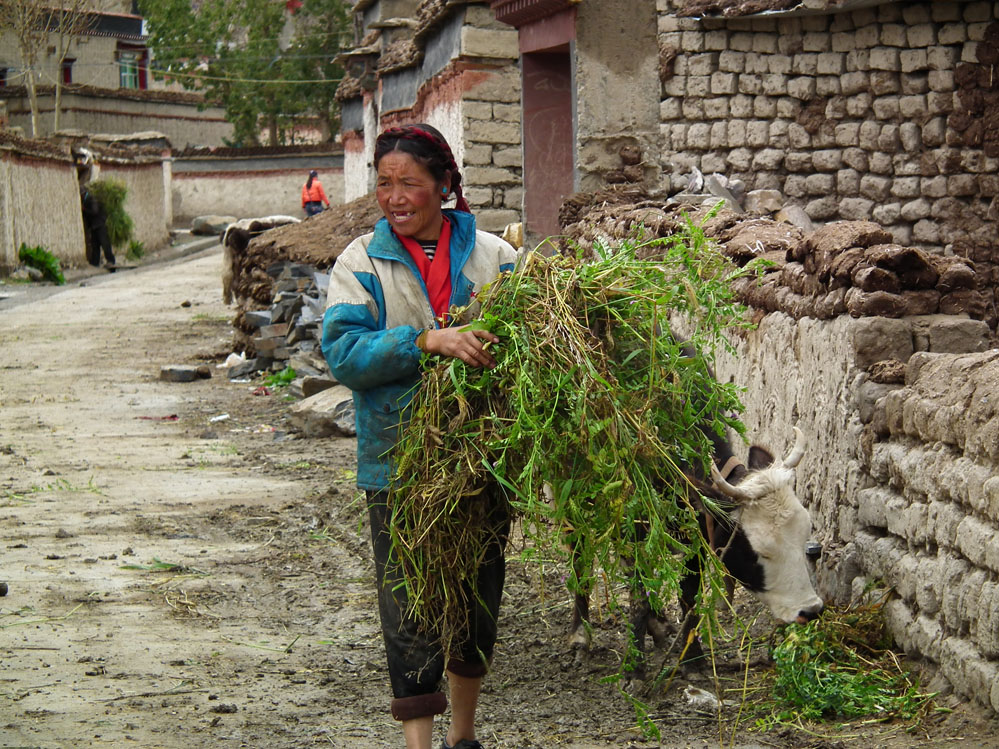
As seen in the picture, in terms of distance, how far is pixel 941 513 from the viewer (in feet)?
11.5

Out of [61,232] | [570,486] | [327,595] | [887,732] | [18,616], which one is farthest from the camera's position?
[61,232]

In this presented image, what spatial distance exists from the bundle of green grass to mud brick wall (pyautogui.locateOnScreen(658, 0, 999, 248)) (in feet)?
21.6

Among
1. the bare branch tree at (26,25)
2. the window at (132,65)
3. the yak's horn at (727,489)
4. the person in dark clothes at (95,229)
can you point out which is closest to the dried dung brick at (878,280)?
the yak's horn at (727,489)

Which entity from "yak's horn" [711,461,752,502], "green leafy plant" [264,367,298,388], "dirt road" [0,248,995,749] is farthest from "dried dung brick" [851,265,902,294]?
"green leafy plant" [264,367,298,388]

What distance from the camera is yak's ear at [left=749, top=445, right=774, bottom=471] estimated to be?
157 inches

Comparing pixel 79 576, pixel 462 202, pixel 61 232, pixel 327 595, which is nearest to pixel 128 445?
pixel 79 576

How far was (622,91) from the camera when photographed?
9.46 meters

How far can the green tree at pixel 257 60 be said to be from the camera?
125ft

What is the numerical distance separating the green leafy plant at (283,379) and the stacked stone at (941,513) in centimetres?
803

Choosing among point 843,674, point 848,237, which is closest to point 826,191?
point 848,237

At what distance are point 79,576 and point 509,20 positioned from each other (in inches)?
281

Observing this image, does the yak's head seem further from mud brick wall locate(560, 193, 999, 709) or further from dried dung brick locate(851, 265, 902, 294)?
dried dung brick locate(851, 265, 902, 294)

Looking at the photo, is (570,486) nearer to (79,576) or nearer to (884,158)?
(79,576)

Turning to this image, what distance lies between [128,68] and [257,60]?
8943 mm
